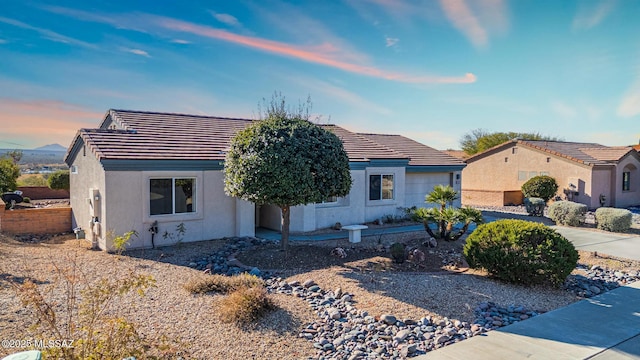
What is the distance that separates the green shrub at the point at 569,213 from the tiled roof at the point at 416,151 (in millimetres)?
5534

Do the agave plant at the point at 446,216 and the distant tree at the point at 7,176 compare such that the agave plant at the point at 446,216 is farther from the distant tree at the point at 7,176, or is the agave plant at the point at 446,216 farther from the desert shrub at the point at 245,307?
the distant tree at the point at 7,176

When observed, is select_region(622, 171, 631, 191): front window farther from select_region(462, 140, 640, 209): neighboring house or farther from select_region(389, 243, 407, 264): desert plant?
select_region(389, 243, 407, 264): desert plant

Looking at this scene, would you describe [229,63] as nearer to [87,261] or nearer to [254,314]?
[87,261]

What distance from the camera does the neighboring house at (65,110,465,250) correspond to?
12.3m

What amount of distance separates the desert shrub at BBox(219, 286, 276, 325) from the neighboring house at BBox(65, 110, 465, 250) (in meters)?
6.98

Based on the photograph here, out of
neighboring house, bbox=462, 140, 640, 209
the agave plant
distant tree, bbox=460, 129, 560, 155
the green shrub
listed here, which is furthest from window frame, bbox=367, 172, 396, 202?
distant tree, bbox=460, 129, 560, 155

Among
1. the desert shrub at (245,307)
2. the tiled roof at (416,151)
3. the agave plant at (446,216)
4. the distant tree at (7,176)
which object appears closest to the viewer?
the desert shrub at (245,307)

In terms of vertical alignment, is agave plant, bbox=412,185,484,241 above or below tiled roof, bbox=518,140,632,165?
below

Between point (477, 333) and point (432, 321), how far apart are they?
2.48ft

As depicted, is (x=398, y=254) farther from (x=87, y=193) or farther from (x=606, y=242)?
(x=87, y=193)

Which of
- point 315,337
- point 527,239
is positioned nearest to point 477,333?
point 315,337

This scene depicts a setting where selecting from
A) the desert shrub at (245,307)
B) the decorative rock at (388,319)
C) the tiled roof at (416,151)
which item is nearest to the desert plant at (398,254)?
the decorative rock at (388,319)

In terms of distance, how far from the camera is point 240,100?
20.6 meters

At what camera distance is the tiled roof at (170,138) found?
12.7m
